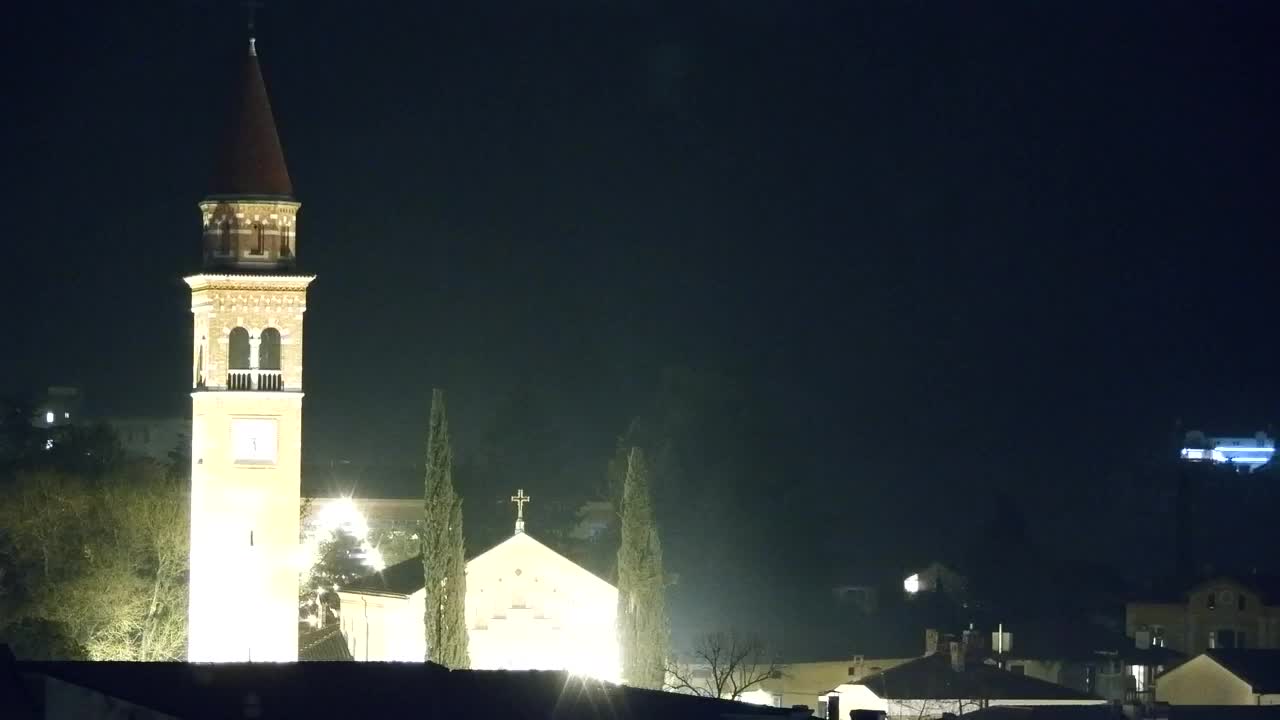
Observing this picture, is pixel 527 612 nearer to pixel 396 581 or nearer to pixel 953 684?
pixel 396 581

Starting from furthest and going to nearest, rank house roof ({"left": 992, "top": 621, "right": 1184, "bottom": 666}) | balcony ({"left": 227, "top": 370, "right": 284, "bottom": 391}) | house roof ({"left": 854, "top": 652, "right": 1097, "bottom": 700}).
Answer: house roof ({"left": 992, "top": 621, "right": 1184, "bottom": 666})
balcony ({"left": 227, "top": 370, "right": 284, "bottom": 391})
house roof ({"left": 854, "top": 652, "right": 1097, "bottom": 700})

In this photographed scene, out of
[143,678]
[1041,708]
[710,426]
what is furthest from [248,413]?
[710,426]

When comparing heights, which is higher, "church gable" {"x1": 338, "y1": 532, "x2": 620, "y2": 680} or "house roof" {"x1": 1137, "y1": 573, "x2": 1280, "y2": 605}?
"house roof" {"x1": 1137, "y1": 573, "x2": 1280, "y2": 605}

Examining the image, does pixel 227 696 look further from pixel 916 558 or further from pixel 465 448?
pixel 465 448

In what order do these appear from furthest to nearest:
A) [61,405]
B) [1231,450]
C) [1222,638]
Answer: [1231,450], [61,405], [1222,638]

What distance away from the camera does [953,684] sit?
6931 cm

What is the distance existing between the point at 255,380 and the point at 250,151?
613 cm

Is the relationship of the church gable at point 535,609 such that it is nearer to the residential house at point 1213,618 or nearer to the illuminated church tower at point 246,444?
the illuminated church tower at point 246,444

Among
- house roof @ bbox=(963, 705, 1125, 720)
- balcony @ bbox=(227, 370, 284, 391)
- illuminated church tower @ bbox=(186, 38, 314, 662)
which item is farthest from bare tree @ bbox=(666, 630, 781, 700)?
balcony @ bbox=(227, 370, 284, 391)

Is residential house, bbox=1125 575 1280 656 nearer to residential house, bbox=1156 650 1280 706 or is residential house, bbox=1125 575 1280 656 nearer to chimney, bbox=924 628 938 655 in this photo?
chimney, bbox=924 628 938 655

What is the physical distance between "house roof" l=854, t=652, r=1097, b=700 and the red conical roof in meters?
19.7

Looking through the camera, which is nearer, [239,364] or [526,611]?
[239,364]

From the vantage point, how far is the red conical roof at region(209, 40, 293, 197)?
70.1 m

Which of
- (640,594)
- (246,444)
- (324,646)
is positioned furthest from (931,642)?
(246,444)
